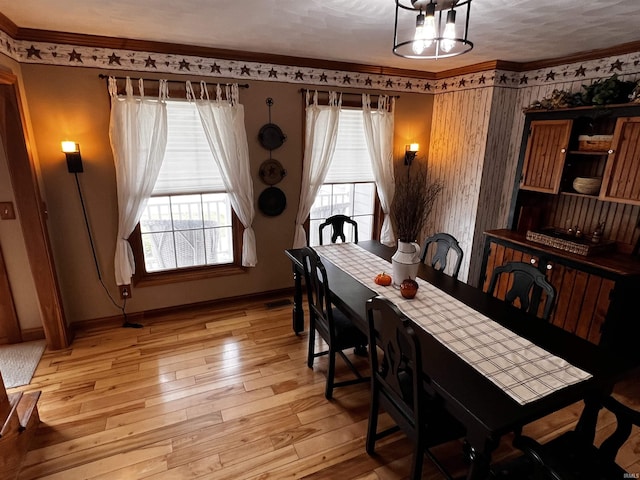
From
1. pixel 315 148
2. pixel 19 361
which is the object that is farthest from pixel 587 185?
pixel 19 361

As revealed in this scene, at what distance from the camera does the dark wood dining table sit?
1.27m

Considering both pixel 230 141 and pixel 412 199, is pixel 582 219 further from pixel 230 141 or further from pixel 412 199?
pixel 230 141

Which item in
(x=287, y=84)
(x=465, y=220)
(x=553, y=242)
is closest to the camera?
(x=553, y=242)

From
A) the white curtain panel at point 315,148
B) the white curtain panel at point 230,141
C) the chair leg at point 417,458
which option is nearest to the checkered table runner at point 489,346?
the chair leg at point 417,458

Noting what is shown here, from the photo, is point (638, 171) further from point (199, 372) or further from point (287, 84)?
point (199, 372)

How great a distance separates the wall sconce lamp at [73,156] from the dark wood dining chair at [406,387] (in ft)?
8.88

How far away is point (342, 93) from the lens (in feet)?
12.0

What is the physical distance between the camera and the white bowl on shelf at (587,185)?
9.05ft

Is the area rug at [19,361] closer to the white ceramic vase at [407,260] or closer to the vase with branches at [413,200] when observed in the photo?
the white ceramic vase at [407,260]

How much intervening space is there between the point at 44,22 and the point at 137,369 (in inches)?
103

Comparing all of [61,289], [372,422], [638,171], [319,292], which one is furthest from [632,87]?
[61,289]

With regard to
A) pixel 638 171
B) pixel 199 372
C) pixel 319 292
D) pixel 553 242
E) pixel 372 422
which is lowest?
pixel 199 372

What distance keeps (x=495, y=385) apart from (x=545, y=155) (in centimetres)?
253

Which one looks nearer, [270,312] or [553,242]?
[553,242]
